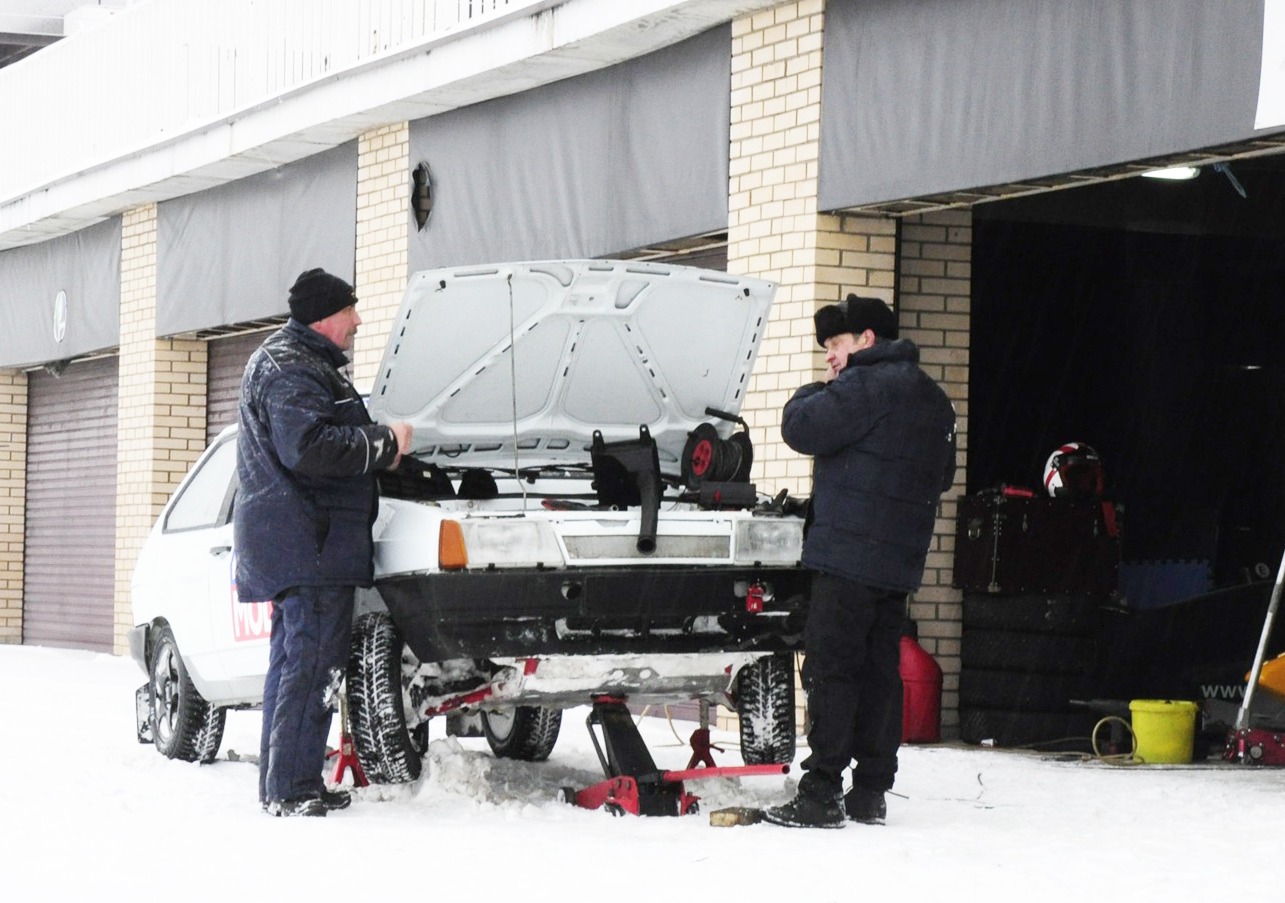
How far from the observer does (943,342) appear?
11.1 meters

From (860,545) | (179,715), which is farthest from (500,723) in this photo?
(860,545)

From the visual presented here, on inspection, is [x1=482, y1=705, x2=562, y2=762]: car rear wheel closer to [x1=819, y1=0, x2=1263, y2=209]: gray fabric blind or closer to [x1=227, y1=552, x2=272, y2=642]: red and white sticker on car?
[x1=227, y1=552, x2=272, y2=642]: red and white sticker on car

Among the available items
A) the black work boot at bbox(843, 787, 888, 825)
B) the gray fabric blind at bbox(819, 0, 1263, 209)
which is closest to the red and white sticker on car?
the black work boot at bbox(843, 787, 888, 825)

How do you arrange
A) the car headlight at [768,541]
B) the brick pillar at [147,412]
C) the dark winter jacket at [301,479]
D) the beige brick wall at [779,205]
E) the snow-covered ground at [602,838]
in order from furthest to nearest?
the brick pillar at [147,412] < the beige brick wall at [779,205] < the car headlight at [768,541] < the dark winter jacket at [301,479] < the snow-covered ground at [602,838]

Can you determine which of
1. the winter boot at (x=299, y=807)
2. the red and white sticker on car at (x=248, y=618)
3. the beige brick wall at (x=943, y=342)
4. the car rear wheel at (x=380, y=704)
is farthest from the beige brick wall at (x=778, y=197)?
the winter boot at (x=299, y=807)

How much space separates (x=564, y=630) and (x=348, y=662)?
33.1 inches

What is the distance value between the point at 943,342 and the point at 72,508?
1237 cm

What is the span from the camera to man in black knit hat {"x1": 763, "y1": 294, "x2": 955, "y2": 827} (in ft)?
23.6

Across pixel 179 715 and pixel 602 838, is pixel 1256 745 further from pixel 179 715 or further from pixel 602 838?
pixel 179 715

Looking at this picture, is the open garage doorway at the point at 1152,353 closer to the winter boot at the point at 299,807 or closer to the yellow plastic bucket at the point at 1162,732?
the yellow plastic bucket at the point at 1162,732

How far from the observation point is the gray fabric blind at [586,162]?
11.8 meters

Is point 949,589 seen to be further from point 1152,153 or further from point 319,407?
point 319,407

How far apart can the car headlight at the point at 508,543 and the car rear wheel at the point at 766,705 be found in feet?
3.81

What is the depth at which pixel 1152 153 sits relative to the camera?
8727 millimetres
